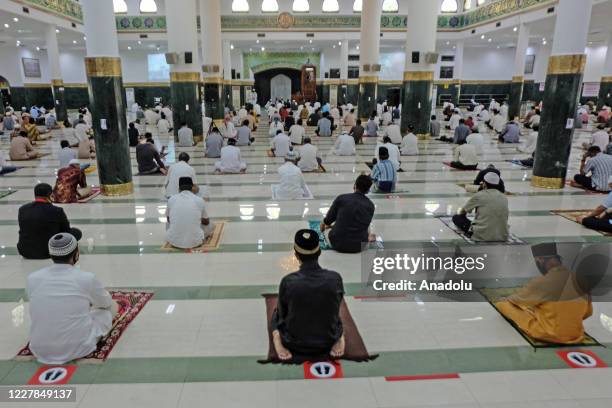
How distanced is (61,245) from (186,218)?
197cm

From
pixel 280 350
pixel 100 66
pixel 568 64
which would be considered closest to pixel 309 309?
pixel 280 350

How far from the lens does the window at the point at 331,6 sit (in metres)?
22.1

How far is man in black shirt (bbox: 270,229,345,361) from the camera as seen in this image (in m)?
2.65

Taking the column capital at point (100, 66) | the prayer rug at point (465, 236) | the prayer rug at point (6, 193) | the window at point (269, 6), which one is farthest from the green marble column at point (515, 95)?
the prayer rug at point (6, 193)

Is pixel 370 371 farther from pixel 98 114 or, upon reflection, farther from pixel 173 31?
A: pixel 173 31

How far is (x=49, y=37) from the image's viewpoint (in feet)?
56.4

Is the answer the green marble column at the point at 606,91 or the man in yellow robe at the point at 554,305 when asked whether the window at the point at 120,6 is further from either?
the man in yellow robe at the point at 554,305

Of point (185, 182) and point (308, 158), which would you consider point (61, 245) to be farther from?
point (308, 158)

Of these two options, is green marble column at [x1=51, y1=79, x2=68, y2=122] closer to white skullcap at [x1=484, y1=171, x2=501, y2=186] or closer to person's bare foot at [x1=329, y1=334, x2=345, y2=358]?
white skullcap at [x1=484, y1=171, x2=501, y2=186]

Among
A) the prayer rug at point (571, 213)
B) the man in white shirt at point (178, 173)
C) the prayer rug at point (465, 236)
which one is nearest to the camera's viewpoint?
the prayer rug at point (465, 236)

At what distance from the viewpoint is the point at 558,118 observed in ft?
23.9

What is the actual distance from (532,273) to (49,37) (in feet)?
62.0

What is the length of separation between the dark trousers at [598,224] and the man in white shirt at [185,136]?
373 inches

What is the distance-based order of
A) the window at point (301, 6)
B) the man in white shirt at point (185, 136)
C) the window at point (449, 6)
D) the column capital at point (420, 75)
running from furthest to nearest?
the window at point (449, 6) < the window at point (301, 6) < the column capital at point (420, 75) < the man in white shirt at point (185, 136)
